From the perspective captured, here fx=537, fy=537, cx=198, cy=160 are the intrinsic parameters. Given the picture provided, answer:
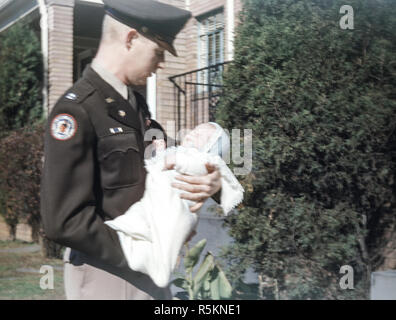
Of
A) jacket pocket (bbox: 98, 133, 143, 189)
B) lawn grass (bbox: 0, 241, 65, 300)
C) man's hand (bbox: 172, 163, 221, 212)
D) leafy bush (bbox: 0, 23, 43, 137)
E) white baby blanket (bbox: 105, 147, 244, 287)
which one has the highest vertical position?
leafy bush (bbox: 0, 23, 43, 137)

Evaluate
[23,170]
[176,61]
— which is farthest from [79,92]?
[176,61]

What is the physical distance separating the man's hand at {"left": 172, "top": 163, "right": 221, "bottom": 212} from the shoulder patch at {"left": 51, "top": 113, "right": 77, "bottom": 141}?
37 centimetres

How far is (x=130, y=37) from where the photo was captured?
5.89ft

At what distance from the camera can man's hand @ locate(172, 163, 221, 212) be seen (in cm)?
177

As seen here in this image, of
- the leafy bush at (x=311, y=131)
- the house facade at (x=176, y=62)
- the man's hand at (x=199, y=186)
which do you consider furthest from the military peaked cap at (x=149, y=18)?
the house facade at (x=176, y=62)

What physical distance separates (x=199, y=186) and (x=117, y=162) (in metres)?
0.29

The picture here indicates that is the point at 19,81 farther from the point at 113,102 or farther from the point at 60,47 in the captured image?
the point at 113,102

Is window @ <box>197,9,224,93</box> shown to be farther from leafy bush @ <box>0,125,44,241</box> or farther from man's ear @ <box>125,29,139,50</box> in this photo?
man's ear @ <box>125,29,139,50</box>

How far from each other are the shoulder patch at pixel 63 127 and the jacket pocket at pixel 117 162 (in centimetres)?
11

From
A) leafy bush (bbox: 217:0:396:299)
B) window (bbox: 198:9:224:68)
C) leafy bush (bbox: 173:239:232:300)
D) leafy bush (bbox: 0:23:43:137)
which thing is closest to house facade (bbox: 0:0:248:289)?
window (bbox: 198:9:224:68)

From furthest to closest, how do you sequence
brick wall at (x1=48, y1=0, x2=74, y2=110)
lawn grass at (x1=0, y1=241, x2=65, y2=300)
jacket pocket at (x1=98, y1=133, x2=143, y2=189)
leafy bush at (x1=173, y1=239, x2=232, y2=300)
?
brick wall at (x1=48, y1=0, x2=74, y2=110), lawn grass at (x1=0, y1=241, x2=65, y2=300), leafy bush at (x1=173, y1=239, x2=232, y2=300), jacket pocket at (x1=98, y1=133, x2=143, y2=189)

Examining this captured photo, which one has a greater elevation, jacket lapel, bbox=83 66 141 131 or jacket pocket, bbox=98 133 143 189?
jacket lapel, bbox=83 66 141 131

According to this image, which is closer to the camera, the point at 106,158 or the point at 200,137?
the point at 106,158
